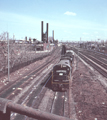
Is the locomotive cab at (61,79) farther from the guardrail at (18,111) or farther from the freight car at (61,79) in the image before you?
the guardrail at (18,111)

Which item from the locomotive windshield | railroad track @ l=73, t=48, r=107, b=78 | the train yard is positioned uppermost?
the locomotive windshield

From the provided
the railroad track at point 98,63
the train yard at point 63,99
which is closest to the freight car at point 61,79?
the train yard at point 63,99

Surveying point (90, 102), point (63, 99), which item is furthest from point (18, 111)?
point (63, 99)

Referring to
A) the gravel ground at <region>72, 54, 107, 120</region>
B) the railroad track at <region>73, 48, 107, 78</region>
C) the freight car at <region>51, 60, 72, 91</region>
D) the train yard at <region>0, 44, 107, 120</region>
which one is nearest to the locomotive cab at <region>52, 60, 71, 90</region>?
the freight car at <region>51, 60, 72, 91</region>

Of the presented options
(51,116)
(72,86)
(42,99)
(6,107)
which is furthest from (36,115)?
(72,86)

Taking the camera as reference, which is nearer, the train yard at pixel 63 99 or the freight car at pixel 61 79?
the train yard at pixel 63 99

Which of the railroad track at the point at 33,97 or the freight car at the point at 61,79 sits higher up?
the freight car at the point at 61,79

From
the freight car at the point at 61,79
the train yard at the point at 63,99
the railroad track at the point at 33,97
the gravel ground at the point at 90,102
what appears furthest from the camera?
the freight car at the point at 61,79

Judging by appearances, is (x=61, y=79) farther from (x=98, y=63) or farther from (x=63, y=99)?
(x=98, y=63)

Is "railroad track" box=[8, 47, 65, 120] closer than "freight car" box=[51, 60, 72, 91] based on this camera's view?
Yes

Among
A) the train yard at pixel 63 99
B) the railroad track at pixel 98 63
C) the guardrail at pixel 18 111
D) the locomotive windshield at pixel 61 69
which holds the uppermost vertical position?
the guardrail at pixel 18 111

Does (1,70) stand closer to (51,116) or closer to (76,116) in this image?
(76,116)

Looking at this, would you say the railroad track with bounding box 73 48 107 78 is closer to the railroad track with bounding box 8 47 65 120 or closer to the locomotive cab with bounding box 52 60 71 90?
the locomotive cab with bounding box 52 60 71 90

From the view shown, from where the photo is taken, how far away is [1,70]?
76.7 feet
